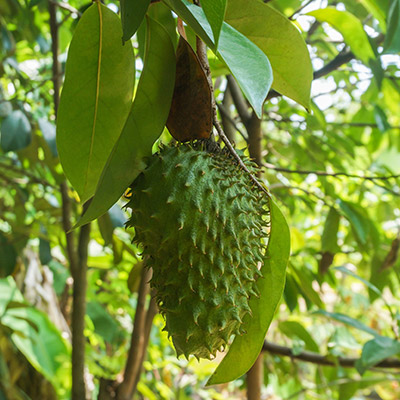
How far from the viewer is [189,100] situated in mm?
605

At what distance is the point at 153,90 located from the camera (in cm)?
63

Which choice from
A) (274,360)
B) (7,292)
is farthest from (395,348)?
(7,292)

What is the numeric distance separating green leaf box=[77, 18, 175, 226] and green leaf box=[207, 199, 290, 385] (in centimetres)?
20

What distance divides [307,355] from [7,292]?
145 centimetres

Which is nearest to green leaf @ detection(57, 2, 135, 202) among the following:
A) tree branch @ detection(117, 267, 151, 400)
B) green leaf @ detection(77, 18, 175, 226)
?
green leaf @ detection(77, 18, 175, 226)

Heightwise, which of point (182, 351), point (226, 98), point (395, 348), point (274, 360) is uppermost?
point (226, 98)

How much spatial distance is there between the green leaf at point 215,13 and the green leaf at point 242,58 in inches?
0.5

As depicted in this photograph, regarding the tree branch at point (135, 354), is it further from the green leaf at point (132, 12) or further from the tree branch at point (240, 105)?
the green leaf at point (132, 12)

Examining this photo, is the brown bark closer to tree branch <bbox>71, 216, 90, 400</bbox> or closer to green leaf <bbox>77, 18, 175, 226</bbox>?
tree branch <bbox>71, 216, 90, 400</bbox>

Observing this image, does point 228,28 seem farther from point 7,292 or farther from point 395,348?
point 7,292

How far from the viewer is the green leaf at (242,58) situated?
0.43 m

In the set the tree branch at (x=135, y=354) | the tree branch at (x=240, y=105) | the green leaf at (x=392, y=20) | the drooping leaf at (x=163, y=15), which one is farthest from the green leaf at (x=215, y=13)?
the tree branch at (x=135, y=354)

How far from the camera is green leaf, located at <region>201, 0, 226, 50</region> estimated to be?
1.34 ft

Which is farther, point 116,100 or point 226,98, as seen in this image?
point 226,98
